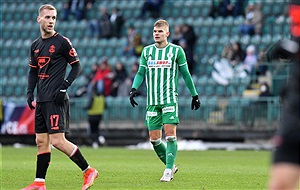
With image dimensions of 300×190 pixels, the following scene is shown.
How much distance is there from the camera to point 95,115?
79.3ft

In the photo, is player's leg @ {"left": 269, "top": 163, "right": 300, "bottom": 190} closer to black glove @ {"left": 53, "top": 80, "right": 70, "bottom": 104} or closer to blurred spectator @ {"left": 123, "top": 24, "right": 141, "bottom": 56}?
black glove @ {"left": 53, "top": 80, "right": 70, "bottom": 104}

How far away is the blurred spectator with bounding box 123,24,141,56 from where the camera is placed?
27.4 metres

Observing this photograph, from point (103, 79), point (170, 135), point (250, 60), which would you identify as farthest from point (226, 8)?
point (170, 135)

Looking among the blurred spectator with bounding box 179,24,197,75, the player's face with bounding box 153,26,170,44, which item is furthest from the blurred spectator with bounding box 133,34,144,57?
the player's face with bounding box 153,26,170,44

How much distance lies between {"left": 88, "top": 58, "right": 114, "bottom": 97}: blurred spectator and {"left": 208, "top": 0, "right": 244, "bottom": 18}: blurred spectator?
4.18m

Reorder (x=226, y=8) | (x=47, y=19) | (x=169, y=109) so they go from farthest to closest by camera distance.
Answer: (x=226, y=8)
(x=169, y=109)
(x=47, y=19)

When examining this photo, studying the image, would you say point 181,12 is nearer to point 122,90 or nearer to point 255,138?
point 122,90

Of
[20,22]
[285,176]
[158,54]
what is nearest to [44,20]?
[158,54]

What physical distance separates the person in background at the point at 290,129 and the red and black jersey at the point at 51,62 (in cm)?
432

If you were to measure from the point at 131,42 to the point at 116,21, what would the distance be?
135 cm

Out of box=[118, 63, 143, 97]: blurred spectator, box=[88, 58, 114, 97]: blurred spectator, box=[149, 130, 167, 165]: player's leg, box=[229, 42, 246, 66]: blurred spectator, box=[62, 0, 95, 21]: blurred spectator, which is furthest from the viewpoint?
box=[62, 0, 95, 21]: blurred spectator

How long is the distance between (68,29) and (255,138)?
31.6 ft

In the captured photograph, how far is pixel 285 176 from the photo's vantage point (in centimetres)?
574

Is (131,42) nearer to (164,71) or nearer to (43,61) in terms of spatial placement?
(164,71)
